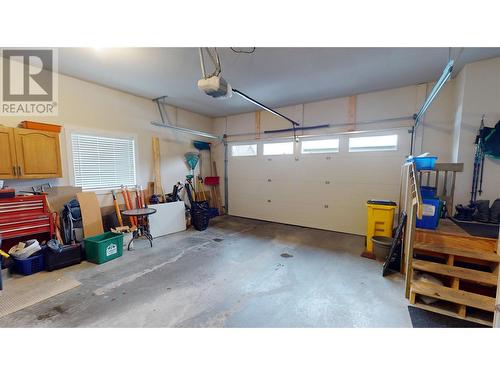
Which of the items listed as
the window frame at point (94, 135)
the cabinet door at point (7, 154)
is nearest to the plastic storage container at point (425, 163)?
the window frame at point (94, 135)

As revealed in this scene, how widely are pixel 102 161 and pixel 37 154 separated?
1102mm

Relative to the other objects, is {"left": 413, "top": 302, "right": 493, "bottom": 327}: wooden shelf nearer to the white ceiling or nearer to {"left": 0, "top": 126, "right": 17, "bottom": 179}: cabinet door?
the white ceiling

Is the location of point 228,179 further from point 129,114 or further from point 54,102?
point 54,102

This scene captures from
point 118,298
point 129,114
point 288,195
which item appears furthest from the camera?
point 288,195

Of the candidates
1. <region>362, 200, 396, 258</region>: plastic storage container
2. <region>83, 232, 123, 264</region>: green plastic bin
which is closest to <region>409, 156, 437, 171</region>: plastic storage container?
<region>362, 200, 396, 258</region>: plastic storage container

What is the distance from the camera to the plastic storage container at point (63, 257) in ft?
9.87

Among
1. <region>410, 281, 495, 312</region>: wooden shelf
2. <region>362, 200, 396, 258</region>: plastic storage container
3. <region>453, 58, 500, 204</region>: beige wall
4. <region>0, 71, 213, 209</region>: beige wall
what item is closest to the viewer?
<region>410, 281, 495, 312</region>: wooden shelf

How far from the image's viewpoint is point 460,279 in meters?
2.29

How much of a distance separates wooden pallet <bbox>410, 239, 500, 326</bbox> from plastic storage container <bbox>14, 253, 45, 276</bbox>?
484 cm

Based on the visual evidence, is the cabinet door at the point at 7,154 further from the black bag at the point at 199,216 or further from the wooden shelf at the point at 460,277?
the wooden shelf at the point at 460,277

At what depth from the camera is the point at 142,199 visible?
15.9ft

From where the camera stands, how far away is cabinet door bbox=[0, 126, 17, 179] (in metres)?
2.89
